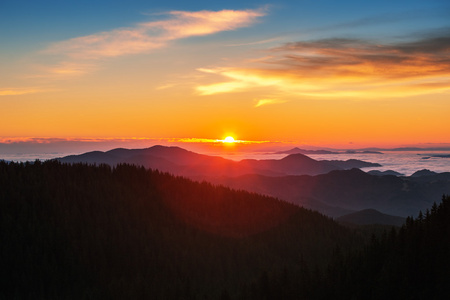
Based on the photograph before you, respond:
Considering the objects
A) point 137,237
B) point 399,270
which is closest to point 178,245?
point 137,237

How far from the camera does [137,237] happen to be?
63.5m

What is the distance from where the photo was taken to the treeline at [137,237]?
4869cm

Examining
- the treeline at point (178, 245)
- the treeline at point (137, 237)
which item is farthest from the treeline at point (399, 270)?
the treeline at point (137, 237)

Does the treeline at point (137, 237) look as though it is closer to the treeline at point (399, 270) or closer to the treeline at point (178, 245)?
the treeline at point (178, 245)

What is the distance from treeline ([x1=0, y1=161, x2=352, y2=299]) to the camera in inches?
1917

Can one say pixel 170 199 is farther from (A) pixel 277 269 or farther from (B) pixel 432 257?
(B) pixel 432 257

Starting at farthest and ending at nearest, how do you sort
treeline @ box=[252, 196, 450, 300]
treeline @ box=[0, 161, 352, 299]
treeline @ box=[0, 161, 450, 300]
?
treeline @ box=[0, 161, 352, 299]
treeline @ box=[0, 161, 450, 300]
treeline @ box=[252, 196, 450, 300]

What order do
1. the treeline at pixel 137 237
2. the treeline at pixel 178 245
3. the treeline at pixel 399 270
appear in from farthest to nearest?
the treeline at pixel 137 237, the treeline at pixel 178 245, the treeline at pixel 399 270

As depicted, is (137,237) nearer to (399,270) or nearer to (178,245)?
(178,245)

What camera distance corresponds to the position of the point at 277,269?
6259 centimetres

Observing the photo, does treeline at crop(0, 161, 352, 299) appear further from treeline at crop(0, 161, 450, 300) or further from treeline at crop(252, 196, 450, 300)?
treeline at crop(252, 196, 450, 300)

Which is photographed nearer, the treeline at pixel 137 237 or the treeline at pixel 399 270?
the treeline at pixel 399 270

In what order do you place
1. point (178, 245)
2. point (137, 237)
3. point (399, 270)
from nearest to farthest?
point (399, 270) < point (137, 237) < point (178, 245)

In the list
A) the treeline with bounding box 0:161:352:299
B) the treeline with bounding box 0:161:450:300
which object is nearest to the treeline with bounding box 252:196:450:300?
the treeline with bounding box 0:161:450:300
